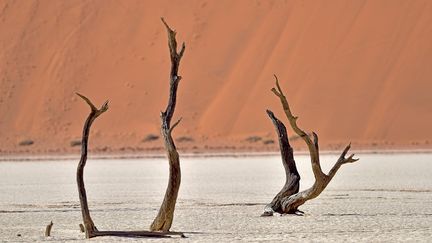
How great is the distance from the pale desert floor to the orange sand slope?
1852 centimetres

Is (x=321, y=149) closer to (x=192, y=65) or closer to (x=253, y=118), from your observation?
(x=253, y=118)

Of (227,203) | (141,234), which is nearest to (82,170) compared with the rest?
(141,234)

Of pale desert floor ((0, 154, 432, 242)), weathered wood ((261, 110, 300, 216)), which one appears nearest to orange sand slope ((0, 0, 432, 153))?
pale desert floor ((0, 154, 432, 242))

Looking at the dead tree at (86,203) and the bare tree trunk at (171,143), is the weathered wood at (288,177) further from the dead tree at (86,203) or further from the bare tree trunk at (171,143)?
the dead tree at (86,203)

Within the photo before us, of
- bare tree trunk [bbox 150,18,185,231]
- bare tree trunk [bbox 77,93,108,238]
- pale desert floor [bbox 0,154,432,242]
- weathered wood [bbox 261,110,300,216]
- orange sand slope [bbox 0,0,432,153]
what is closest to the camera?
bare tree trunk [bbox 77,93,108,238]

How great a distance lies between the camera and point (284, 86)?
55.7 metres

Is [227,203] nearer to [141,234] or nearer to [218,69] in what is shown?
[141,234]

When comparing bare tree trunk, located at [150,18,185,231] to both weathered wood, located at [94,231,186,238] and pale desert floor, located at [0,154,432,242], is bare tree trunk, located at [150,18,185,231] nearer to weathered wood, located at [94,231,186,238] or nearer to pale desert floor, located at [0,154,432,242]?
weathered wood, located at [94,231,186,238]

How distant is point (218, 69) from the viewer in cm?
5972

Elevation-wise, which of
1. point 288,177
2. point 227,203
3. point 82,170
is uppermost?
point 227,203

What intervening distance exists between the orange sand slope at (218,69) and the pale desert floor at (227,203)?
18521 millimetres

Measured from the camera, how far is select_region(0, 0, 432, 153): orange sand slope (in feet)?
176

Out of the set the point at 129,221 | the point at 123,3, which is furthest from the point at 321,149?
the point at 129,221

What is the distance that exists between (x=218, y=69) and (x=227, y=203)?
40.4 meters
